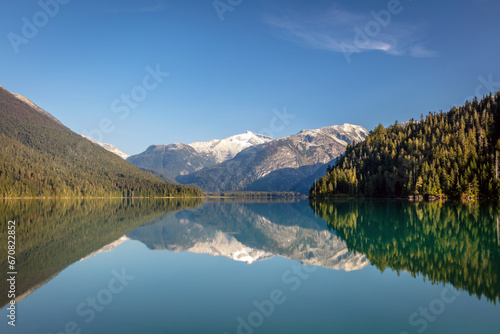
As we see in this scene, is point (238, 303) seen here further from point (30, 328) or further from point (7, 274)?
point (7, 274)

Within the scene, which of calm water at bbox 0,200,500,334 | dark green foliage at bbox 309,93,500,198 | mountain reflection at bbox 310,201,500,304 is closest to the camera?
calm water at bbox 0,200,500,334

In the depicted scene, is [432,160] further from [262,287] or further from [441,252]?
[262,287]

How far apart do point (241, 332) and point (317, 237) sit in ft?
97.2

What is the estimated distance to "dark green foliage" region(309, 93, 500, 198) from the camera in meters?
129

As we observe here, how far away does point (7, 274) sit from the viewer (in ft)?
71.5

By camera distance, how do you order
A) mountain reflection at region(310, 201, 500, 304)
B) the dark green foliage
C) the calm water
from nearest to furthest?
the calm water < mountain reflection at region(310, 201, 500, 304) < the dark green foliage

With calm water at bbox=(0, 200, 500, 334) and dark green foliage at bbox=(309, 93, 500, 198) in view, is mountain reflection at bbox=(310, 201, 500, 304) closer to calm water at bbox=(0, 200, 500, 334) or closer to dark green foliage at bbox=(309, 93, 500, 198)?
calm water at bbox=(0, 200, 500, 334)

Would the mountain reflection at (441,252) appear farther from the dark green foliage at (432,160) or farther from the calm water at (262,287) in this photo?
the dark green foliage at (432,160)

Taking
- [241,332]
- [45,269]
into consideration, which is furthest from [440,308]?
[45,269]

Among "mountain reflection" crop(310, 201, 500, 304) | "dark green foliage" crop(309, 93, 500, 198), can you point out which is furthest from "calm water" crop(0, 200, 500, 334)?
"dark green foliage" crop(309, 93, 500, 198)

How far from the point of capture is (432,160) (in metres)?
148

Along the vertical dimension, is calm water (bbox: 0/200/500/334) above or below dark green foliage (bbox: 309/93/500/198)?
below

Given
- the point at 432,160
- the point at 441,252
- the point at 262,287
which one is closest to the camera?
the point at 262,287

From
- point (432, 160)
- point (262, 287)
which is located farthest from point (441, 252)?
point (432, 160)
